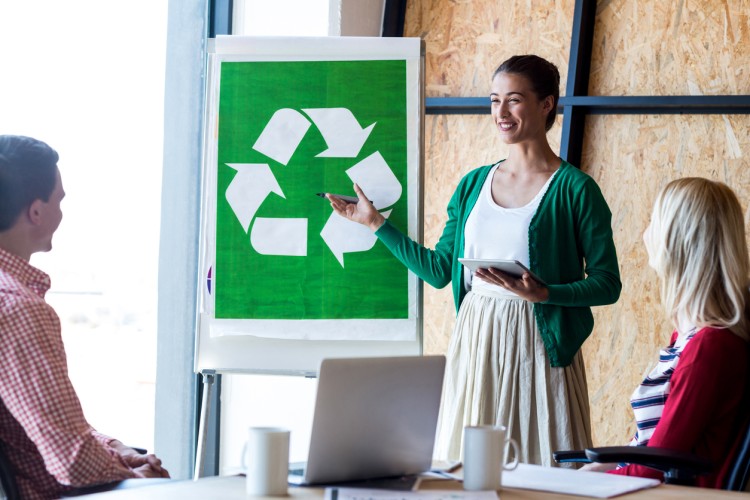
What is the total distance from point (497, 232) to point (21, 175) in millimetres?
1353

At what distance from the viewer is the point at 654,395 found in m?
2.01

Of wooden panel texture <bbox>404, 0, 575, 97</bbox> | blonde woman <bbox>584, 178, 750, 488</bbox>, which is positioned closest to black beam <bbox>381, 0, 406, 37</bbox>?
wooden panel texture <bbox>404, 0, 575, 97</bbox>

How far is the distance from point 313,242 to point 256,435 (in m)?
1.44

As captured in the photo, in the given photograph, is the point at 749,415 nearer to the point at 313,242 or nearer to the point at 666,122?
the point at 313,242

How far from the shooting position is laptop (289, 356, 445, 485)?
143 cm

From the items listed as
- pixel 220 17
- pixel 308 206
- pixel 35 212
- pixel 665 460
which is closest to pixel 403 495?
pixel 665 460

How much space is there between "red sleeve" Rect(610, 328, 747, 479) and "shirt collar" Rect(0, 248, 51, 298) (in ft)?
4.03

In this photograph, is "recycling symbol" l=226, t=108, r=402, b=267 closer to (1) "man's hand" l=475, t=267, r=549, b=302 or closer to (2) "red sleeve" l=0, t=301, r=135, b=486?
(1) "man's hand" l=475, t=267, r=549, b=302

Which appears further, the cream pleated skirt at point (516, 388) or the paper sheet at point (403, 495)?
the cream pleated skirt at point (516, 388)

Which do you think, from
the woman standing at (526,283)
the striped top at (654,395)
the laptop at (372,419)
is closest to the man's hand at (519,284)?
the woman standing at (526,283)

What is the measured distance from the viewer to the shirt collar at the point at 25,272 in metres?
1.71

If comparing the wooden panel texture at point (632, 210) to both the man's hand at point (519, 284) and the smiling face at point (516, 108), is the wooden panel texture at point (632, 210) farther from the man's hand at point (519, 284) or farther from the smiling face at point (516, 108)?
the man's hand at point (519, 284)

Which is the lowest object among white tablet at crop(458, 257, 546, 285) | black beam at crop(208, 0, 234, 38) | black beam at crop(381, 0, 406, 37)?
white tablet at crop(458, 257, 546, 285)

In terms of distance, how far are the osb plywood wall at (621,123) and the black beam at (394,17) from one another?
5 cm
